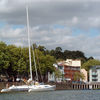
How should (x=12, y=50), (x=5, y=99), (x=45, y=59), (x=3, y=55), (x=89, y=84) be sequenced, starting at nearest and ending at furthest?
(x=5, y=99) < (x=3, y=55) < (x=12, y=50) < (x=45, y=59) < (x=89, y=84)

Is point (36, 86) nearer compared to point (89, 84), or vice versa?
point (36, 86)

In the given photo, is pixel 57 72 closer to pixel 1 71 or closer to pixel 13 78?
pixel 13 78

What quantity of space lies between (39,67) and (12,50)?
12.5 metres

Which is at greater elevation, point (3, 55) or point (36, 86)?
point (3, 55)

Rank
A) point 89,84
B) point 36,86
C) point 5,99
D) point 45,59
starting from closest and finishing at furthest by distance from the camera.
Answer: point 5,99
point 36,86
point 45,59
point 89,84

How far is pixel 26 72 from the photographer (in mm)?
139000

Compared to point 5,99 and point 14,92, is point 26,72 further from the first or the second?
point 5,99

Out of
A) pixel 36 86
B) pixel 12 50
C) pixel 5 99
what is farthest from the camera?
pixel 12 50

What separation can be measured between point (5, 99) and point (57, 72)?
4855 inches

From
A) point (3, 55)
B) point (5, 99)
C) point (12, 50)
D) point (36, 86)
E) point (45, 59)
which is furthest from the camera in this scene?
point (45, 59)

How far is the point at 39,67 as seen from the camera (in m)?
142

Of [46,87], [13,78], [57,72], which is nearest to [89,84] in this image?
[57,72]

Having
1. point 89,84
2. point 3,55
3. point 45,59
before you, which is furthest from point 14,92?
point 89,84

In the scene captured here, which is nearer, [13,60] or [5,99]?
[5,99]
